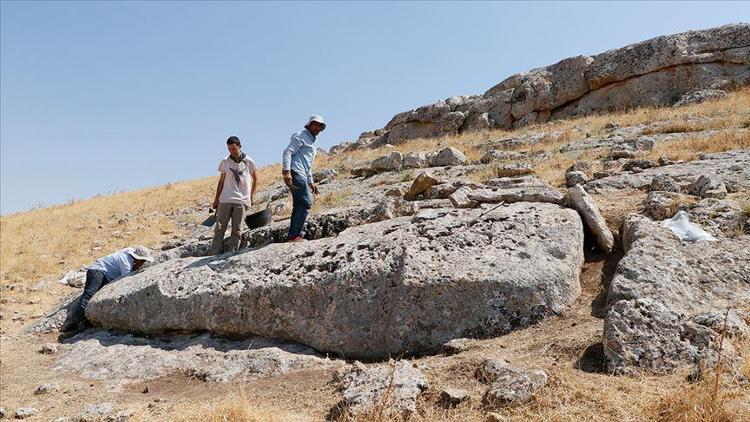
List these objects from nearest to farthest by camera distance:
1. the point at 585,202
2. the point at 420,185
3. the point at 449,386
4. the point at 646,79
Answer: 1. the point at 449,386
2. the point at 585,202
3. the point at 420,185
4. the point at 646,79

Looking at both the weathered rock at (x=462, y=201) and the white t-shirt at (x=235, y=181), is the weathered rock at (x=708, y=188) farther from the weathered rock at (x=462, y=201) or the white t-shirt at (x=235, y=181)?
the white t-shirt at (x=235, y=181)

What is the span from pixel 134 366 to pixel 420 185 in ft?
17.5

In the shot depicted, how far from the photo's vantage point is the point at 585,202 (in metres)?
6.38

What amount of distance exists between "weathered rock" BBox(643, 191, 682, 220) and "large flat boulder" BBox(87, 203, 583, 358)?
3.59ft

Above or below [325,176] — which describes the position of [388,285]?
below

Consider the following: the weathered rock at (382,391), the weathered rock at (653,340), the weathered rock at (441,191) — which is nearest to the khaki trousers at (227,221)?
the weathered rock at (441,191)

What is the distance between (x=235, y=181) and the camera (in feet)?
25.3

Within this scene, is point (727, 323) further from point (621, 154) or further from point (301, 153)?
point (621, 154)

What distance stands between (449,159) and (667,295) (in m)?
9.53

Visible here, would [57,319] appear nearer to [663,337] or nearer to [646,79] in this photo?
[663,337]

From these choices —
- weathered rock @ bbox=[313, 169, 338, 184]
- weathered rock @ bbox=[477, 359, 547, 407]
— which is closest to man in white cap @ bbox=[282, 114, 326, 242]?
weathered rock @ bbox=[477, 359, 547, 407]

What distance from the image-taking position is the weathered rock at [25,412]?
4.96 metres

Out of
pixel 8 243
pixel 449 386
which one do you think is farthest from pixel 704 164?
pixel 8 243

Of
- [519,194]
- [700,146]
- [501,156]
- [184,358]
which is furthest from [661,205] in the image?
[501,156]
